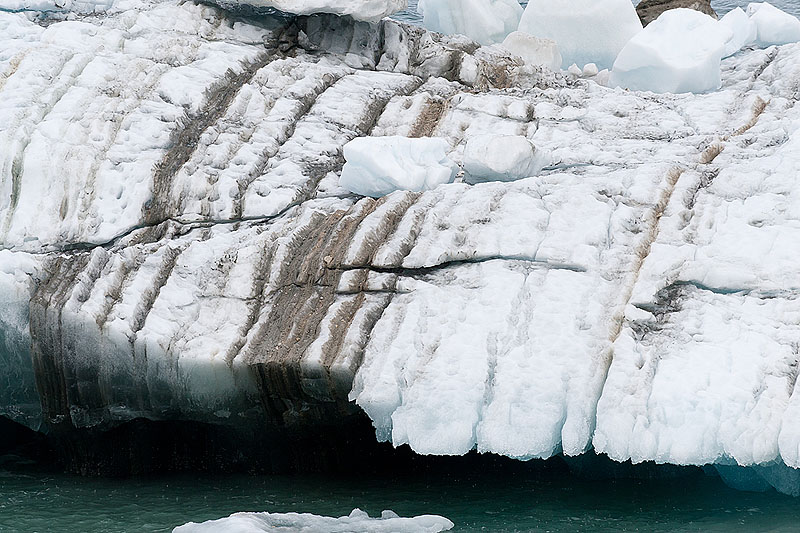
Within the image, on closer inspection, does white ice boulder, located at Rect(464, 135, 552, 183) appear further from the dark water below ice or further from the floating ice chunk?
the dark water below ice

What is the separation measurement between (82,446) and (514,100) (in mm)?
4312

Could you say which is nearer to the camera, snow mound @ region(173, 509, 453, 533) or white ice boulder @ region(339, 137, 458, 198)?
snow mound @ region(173, 509, 453, 533)

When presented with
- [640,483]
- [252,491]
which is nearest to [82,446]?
[252,491]

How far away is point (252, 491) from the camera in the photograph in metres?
6.19

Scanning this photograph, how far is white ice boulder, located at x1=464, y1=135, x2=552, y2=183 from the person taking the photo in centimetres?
655

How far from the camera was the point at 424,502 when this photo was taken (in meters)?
5.84

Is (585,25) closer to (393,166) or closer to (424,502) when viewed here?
(393,166)

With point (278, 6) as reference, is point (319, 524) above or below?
below

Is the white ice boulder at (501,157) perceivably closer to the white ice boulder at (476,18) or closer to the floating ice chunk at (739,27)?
the white ice boulder at (476,18)

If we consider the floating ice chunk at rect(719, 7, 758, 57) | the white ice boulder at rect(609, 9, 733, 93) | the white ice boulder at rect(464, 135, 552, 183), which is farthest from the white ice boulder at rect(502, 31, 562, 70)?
the white ice boulder at rect(464, 135, 552, 183)

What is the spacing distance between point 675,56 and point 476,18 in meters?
3.17

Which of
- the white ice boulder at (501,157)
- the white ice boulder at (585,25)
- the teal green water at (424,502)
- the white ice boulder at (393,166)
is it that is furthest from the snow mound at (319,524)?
the white ice boulder at (585,25)

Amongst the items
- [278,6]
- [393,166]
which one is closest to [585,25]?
[278,6]

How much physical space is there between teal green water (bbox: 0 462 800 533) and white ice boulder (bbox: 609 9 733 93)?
13.3 ft
